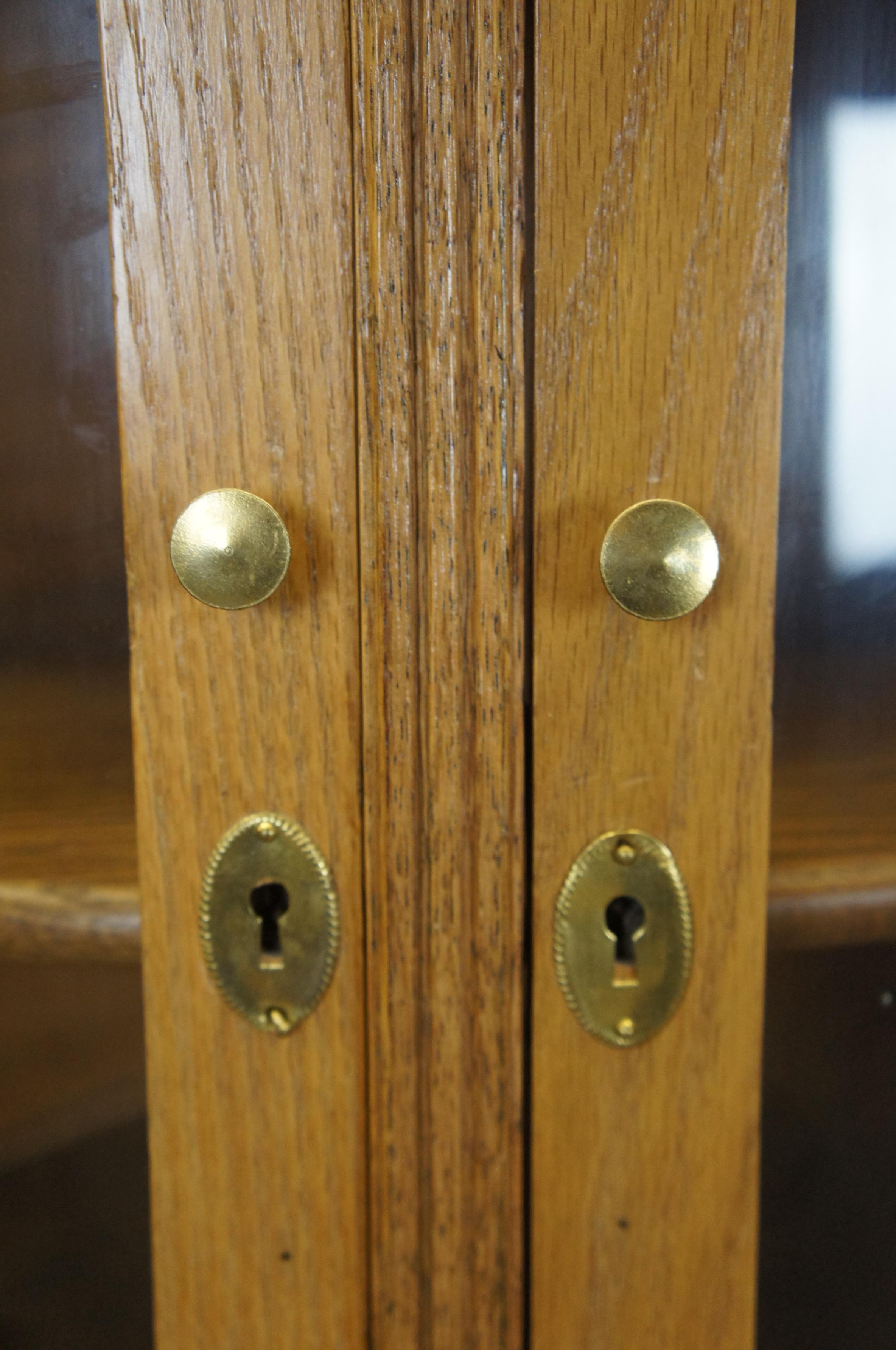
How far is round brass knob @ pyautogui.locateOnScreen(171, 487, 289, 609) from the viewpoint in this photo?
12.3 inches

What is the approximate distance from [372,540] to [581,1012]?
0.18m

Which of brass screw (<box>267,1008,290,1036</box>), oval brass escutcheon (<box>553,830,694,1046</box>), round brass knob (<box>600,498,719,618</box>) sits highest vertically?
round brass knob (<box>600,498,719,618</box>)

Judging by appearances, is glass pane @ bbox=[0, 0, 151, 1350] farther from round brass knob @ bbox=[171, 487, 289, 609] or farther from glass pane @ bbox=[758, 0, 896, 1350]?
glass pane @ bbox=[758, 0, 896, 1350]

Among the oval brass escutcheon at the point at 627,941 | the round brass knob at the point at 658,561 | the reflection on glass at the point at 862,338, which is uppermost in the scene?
the reflection on glass at the point at 862,338

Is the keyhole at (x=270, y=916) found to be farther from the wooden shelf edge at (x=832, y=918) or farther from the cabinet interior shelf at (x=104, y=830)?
the wooden shelf edge at (x=832, y=918)

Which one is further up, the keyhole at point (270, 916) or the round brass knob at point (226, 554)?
the round brass knob at point (226, 554)

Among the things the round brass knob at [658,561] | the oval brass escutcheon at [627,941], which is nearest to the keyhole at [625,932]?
the oval brass escutcheon at [627,941]

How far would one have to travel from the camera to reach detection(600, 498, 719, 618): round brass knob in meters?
0.32

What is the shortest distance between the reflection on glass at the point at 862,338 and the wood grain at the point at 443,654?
110 millimetres

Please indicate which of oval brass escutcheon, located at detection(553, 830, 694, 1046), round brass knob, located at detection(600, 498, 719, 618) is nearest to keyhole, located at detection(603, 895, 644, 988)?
oval brass escutcheon, located at detection(553, 830, 694, 1046)

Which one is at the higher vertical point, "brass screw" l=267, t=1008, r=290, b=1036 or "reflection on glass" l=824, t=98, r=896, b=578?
"reflection on glass" l=824, t=98, r=896, b=578

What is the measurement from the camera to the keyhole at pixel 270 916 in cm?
35

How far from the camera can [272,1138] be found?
352mm

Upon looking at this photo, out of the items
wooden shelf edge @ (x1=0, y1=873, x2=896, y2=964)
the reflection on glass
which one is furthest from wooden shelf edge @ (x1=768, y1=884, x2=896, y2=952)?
the reflection on glass
